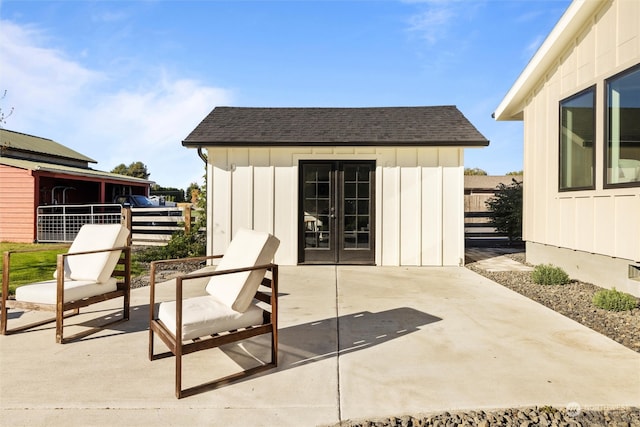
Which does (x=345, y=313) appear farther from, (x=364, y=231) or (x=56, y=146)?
(x=56, y=146)

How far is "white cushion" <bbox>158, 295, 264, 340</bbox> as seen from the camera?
8.21 feet

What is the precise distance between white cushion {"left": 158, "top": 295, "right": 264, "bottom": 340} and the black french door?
194 inches

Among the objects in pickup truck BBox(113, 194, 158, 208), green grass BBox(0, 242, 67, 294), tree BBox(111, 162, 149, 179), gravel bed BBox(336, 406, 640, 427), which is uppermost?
tree BBox(111, 162, 149, 179)

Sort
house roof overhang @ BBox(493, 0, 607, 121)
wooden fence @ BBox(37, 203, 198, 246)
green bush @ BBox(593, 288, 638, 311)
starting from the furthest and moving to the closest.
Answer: wooden fence @ BBox(37, 203, 198, 246) < house roof overhang @ BBox(493, 0, 607, 121) < green bush @ BBox(593, 288, 638, 311)

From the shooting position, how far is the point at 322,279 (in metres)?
6.25

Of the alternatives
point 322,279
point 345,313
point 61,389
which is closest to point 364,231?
point 322,279

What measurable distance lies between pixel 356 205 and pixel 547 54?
460 centimetres

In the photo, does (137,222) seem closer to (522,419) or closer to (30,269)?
(30,269)

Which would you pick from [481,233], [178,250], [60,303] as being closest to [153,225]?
[178,250]

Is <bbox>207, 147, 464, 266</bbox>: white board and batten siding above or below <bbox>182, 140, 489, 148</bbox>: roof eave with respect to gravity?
below

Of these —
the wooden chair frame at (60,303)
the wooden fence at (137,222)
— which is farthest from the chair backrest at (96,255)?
the wooden fence at (137,222)

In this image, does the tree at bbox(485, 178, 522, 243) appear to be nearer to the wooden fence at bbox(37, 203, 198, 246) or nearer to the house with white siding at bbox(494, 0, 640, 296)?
the house with white siding at bbox(494, 0, 640, 296)

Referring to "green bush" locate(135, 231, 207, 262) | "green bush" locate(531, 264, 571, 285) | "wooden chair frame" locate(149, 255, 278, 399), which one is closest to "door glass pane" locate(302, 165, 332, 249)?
"green bush" locate(135, 231, 207, 262)

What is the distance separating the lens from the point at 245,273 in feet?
9.20
